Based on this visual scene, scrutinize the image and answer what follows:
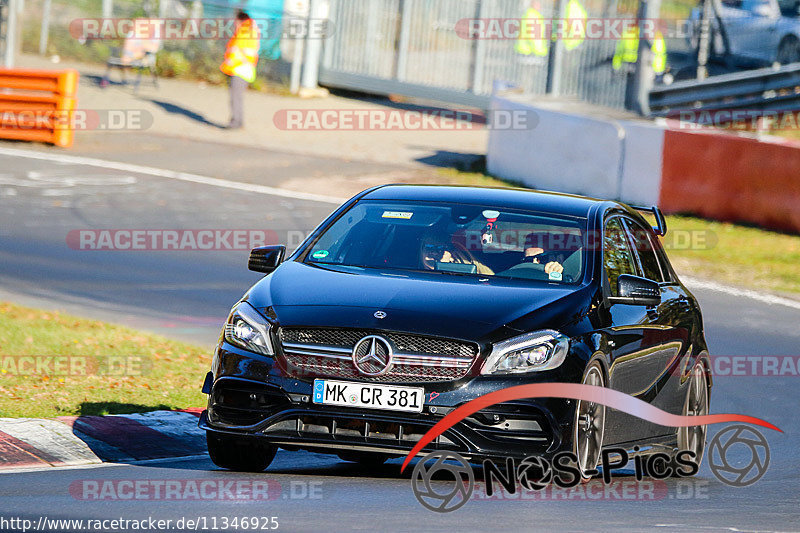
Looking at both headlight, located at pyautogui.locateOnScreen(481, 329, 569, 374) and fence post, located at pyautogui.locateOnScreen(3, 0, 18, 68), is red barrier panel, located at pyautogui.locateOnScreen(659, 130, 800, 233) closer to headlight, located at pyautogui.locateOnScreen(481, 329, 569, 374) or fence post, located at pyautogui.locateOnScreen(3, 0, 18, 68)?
fence post, located at pyautogui.locateOnScreen(3, 0, 18, 68)

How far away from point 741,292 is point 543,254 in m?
9.90

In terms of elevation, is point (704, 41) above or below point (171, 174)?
above

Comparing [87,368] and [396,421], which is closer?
[396,421]

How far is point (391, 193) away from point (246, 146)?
18.5 m

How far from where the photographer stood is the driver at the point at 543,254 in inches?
312

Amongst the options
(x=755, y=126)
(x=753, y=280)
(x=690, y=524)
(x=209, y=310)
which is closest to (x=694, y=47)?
(x=755, y=126)

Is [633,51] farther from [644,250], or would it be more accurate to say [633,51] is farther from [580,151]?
[644,250]

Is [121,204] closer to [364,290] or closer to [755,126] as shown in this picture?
[755,126]

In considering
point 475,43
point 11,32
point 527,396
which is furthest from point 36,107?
point 527,396

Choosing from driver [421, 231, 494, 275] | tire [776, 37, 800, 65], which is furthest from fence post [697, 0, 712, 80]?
driver [421, 231, 494, 275]

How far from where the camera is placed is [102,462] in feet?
26.2

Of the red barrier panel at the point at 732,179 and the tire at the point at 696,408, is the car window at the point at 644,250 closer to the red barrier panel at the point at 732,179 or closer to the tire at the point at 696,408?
the tire at the point at 696,408

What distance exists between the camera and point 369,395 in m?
6.86

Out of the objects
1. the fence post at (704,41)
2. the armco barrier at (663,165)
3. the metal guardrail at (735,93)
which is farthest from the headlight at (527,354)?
the fence post at (704,41)
